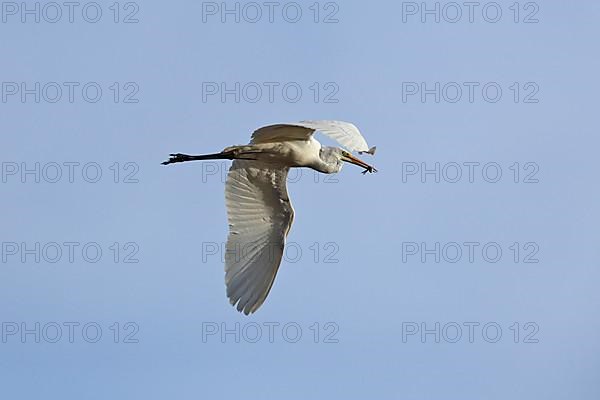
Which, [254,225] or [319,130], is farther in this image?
[254,225]

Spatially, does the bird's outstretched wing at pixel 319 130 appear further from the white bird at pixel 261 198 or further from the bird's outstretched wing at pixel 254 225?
the bird's outstretched wing at pixel 254 225

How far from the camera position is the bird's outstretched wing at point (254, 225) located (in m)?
17.1

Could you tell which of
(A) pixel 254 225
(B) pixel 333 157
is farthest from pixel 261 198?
(B) pixel 333 157

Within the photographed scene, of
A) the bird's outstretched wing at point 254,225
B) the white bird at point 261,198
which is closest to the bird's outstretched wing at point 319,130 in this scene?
the white bird at point 261,198

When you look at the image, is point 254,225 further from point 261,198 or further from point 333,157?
point 333,157

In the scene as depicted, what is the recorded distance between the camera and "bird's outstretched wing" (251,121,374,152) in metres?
14.4

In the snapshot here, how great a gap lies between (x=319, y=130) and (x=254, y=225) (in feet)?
12.1

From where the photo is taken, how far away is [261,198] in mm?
17703

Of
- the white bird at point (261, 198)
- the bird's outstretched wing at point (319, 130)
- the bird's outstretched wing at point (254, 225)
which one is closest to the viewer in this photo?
the bird's outstretched wing at point (319, 130)

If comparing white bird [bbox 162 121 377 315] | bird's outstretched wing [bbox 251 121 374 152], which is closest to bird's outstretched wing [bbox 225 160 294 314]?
white bird [bbox 162 121 377 315]

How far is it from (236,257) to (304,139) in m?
2.00

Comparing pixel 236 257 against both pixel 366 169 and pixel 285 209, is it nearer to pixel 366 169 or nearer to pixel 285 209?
pixel 285 209

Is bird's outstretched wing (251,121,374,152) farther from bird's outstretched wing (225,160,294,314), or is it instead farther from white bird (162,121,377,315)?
bird's outstretched wing (225,160,294,314)

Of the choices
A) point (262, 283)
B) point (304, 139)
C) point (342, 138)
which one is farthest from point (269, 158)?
point (342, 138)
